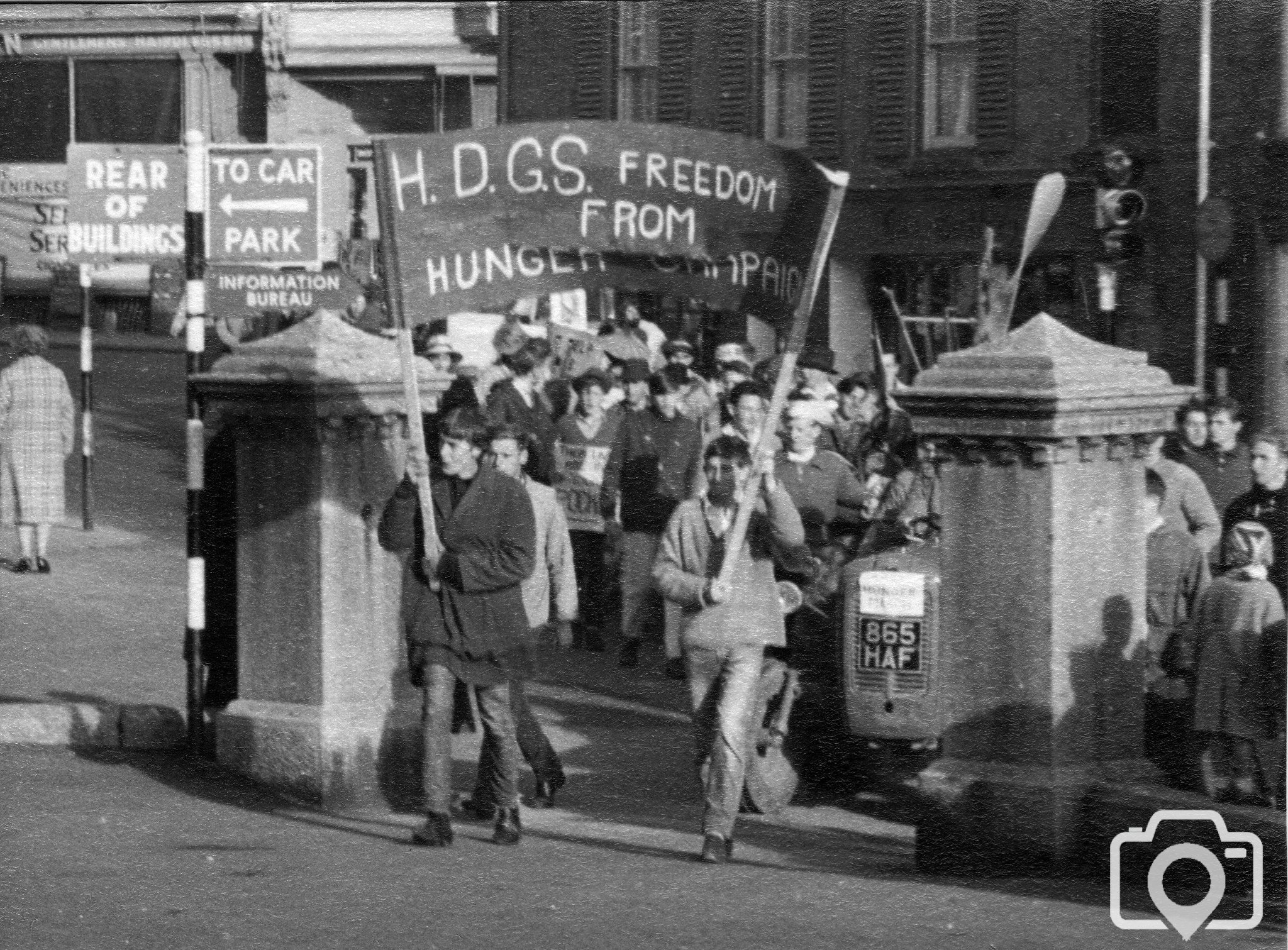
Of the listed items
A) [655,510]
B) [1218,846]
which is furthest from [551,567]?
[1218,846]

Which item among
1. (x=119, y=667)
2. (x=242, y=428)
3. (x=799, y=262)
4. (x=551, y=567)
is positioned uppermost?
(x=799, y=262)

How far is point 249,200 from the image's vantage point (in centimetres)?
1036

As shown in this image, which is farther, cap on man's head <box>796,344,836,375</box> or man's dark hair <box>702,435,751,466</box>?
cap on man's head <box>796,344,836,375</box>

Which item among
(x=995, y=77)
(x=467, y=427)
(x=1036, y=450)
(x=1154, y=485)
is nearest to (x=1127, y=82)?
(x=995, y=77)

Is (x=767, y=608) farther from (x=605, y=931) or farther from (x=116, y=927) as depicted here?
(x=116, y=927)

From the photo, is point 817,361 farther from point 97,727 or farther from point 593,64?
point 593,64

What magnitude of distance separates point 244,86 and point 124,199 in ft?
74.6

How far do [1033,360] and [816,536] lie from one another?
312 cm

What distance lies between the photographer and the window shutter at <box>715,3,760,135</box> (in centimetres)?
2370

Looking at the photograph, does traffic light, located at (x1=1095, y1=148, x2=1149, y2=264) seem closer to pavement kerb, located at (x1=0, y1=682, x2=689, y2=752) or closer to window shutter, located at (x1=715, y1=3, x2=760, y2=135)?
pavement kerb, located at (x1=0, y1=682, x2=689, y2=752)

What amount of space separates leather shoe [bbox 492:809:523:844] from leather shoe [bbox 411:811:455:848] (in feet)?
0.59

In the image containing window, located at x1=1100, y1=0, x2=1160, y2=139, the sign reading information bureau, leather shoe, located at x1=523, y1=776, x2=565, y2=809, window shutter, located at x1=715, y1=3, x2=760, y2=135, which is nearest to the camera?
the sign reading information bureau

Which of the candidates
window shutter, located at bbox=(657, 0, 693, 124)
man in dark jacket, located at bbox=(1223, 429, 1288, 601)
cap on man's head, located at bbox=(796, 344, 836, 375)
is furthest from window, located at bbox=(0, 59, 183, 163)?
man in dark jacket, located at bbox=(1223, 429, 1288, 601)

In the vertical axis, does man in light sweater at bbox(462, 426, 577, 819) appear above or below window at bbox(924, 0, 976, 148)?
below
